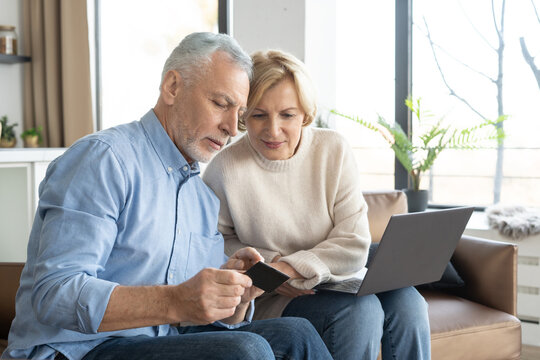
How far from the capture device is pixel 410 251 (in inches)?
66.9

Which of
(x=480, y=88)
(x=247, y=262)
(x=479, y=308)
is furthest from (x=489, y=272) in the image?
(x=480, y=88)

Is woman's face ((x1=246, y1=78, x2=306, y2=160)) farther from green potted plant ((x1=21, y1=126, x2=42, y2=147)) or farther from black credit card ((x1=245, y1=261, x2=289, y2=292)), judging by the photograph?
green potted plant ((x1=21, y1=126, x2=42, y2=147))

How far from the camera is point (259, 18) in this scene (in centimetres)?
382

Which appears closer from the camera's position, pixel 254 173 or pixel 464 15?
pixel 254 173

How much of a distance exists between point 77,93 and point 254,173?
3.07 metres

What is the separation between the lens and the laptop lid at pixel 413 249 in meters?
1.61

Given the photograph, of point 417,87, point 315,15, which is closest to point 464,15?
point 417,87

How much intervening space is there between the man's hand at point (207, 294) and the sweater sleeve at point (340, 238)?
0.55 metres

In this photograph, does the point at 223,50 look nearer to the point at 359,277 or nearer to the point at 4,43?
the point at 359,277

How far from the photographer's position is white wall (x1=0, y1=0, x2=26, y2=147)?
15.1 ft

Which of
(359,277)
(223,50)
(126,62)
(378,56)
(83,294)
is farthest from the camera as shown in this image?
(126,62)

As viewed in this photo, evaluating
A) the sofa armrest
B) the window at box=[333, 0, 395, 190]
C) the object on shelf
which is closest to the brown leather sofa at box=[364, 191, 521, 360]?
the sofa armrest

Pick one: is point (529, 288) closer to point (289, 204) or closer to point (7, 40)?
point (289, 204)

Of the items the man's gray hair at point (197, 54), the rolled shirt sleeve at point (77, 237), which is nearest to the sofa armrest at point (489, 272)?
the man's gray hair at point (197, 54)
